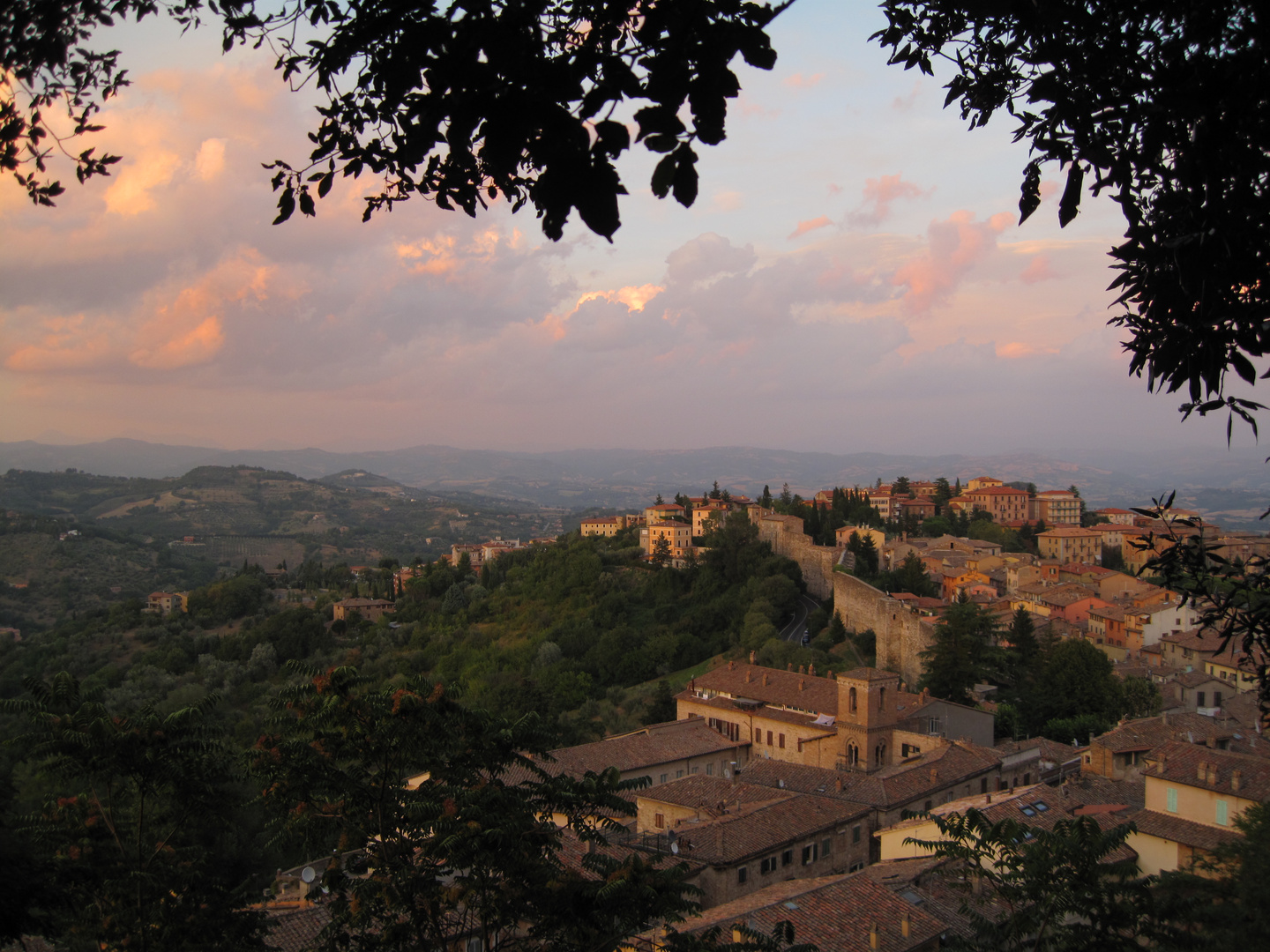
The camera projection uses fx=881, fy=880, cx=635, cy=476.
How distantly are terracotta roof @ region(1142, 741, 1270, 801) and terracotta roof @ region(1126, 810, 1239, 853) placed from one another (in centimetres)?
66

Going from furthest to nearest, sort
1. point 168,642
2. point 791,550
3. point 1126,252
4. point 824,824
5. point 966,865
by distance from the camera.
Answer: point 168,642, point 791,550, point 824,824, point 966,865, point 1126,252

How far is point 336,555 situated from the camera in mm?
119625

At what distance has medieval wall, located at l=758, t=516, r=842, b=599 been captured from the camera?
4403cm

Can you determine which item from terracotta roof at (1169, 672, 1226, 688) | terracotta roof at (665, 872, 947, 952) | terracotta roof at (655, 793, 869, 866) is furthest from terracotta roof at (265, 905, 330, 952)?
terracotta roof at (1169, 672, 1226, 688)

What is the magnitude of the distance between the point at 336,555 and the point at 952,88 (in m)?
123

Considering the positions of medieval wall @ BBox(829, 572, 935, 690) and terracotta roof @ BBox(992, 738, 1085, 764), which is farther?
medieval wall @ BBox(829, 572, 935, 690)

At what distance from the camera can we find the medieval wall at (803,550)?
4403 cm

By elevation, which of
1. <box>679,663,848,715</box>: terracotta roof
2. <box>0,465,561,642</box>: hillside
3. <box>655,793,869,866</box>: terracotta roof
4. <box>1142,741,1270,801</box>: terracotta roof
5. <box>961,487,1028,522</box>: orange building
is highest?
<box>961,487,1028,522</box>: orange building

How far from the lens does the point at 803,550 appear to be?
46.4 metres

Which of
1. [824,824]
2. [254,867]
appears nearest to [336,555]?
[254,867]

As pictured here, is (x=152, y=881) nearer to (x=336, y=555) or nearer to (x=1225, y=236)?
(x=1225, y=236)

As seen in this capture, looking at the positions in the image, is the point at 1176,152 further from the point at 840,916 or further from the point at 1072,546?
the point at 1072,546

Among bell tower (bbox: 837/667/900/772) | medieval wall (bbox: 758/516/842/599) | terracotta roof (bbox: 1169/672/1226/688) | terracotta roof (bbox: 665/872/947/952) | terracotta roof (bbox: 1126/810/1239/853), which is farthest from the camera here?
medieval wall (bbox: 758/516/842/599)

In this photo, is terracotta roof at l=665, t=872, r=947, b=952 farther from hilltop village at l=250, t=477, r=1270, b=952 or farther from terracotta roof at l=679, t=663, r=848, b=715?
terracotta roof at l=679, t=663, r=848, b=715
